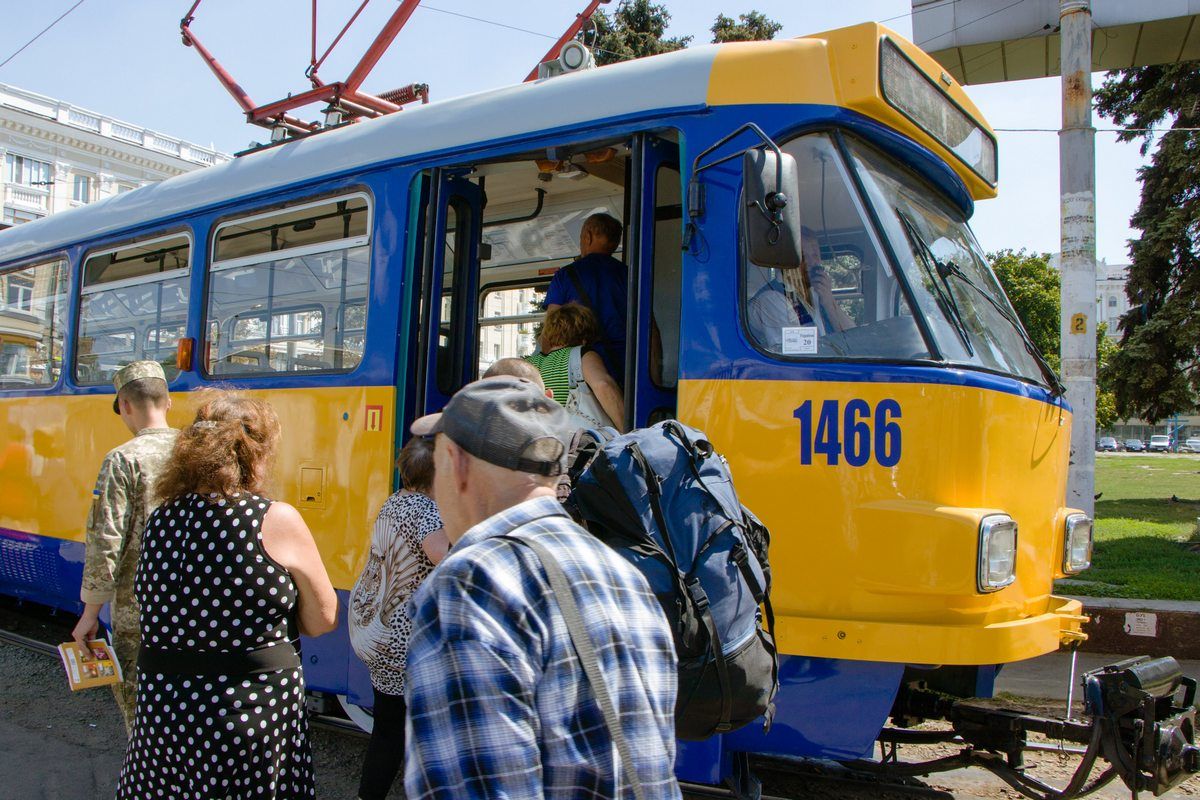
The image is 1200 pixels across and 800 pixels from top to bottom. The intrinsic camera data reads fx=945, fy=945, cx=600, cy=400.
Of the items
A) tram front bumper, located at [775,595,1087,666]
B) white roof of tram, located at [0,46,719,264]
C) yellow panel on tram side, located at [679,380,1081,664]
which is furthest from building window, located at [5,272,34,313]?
tram front bumper, located at [775,595,1087,666]

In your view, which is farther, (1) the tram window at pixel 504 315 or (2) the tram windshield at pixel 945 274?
(1) the tram window at pixel 504 315

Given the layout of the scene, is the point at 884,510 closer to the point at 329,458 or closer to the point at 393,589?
the point at 393,589

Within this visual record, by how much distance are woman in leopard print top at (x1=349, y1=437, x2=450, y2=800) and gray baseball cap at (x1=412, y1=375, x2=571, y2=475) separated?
5.59 feet

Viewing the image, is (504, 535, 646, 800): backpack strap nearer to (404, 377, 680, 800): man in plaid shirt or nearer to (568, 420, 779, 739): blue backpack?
(404, 377, 680, 800): man in plaid shirt

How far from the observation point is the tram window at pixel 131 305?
5355 millimetres

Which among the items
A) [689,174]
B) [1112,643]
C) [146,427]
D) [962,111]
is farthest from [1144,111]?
[146,427]

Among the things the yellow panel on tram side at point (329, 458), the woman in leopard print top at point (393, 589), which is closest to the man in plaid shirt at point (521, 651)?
the woman in leopard print top at point (393, 589)

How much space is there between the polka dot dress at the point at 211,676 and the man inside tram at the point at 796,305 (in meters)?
1.79

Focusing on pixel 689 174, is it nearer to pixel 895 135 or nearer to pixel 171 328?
pixel 895 135

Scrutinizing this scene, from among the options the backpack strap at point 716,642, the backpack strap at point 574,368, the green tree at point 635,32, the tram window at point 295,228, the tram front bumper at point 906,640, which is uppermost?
the green tree at point 635,32

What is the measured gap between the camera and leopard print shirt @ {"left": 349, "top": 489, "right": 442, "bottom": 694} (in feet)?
10.7

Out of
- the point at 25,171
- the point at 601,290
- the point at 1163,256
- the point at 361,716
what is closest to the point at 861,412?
the point at 601,290

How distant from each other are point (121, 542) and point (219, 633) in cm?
127

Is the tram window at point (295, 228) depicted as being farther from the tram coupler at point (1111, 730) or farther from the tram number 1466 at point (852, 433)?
the tram coupler at point (1111, 730)
